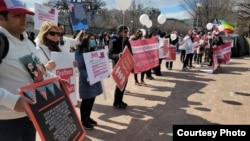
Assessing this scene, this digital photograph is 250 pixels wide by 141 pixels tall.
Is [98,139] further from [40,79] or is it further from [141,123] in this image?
[40,79]

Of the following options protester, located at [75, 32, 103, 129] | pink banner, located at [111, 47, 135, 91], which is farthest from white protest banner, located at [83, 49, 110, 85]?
pink banner, located at [111, 47, 135, 91]

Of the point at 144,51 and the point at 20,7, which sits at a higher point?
the point at 20,7

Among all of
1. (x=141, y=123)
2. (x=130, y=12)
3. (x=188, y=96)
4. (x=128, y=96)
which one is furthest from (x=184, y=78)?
(x=130, y=12)

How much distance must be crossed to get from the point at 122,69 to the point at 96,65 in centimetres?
124

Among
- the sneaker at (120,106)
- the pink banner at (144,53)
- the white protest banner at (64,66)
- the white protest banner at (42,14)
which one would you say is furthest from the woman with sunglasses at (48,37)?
the pink banner at (144,53)

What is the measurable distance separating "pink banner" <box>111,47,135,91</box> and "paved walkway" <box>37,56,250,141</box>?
66cm

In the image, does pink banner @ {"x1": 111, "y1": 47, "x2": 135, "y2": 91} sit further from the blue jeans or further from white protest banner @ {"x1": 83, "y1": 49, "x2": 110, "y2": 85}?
the blue jeans

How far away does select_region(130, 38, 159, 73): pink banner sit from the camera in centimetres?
991

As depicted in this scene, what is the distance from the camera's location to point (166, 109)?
7.29 m

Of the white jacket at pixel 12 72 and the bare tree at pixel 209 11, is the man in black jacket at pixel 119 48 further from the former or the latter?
the bare tree at pixel 209 11

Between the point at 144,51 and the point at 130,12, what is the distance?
56.0 meters

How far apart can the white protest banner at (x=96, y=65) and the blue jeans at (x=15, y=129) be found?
288 cm

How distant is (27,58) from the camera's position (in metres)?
2.62

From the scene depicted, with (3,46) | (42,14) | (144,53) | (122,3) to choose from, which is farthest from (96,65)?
(144,53)
